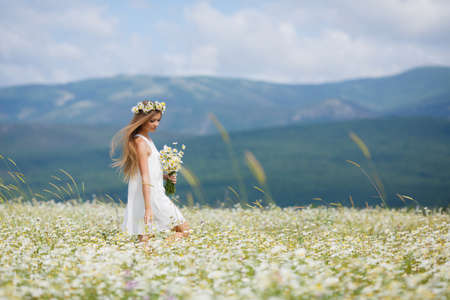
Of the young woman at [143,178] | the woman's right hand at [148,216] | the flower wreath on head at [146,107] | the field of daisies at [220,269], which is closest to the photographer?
the field of daisies at [220,269]

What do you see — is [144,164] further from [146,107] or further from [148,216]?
[146,107]

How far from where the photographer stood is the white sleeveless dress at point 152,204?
5577mm

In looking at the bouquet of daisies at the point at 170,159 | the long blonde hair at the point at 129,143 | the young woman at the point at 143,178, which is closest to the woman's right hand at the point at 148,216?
the young woman at the point at 143,178

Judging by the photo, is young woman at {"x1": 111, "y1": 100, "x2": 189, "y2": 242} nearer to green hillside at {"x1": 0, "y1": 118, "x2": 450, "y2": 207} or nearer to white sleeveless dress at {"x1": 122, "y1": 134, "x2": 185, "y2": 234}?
white sleeveless dress at {"x1": 122, "y1": 134, "x2": 185, "y2": 234}

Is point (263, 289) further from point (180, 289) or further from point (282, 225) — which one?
point (282, 225)

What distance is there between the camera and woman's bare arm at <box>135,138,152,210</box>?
5.44 metres

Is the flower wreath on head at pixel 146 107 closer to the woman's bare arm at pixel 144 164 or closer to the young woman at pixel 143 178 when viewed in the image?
the young woman at pixel 143 178

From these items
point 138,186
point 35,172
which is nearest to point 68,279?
point 138,186

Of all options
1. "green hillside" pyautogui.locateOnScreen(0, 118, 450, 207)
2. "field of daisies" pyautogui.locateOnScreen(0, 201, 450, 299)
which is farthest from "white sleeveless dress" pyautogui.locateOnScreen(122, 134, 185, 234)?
"green hillside" pyautogui.locateOnScreen(0, 118, 450, 207)

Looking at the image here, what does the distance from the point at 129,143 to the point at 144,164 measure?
15.2 inches

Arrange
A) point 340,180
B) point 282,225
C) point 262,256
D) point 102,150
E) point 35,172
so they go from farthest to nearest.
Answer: point 102,150 < point 35,172 < point 340,180 < point 282,225 < point 262,256

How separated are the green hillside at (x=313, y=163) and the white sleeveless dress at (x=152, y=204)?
24.1 metres

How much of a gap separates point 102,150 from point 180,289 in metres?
106

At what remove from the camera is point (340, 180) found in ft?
161
